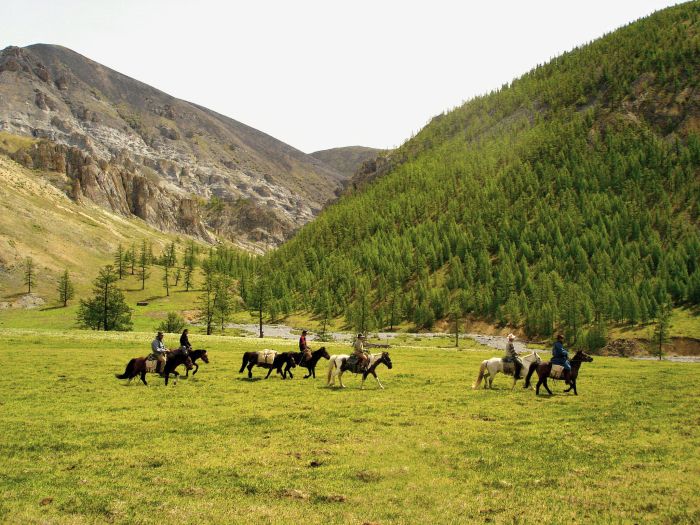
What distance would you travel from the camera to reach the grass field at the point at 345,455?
1334cm

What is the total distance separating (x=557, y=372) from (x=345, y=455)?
1914cm

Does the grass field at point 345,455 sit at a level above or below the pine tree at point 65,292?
below

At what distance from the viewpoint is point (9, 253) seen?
18638 centimetres

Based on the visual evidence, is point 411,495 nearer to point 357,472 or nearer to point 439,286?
point 357,472

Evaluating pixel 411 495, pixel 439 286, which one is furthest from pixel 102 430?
pixel 439 286

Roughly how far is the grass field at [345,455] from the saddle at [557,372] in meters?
1.61

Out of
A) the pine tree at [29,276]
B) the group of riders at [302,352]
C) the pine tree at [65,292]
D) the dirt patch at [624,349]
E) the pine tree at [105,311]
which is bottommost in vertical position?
the dirt patch at [624,349]

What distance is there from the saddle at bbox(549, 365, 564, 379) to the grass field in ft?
5.29

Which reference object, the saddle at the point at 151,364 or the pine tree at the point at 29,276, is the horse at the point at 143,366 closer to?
the saddle at the point at 151,364

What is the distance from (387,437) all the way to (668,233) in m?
200

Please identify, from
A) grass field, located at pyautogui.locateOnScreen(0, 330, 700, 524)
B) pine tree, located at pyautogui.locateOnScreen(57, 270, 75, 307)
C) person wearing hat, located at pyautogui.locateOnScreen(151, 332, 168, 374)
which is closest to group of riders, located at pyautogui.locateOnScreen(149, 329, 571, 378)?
person wearing hat, located at pyautogui.locateOnScreen(151, 332, 168, 374)

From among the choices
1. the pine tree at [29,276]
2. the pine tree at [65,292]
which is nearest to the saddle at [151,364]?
the pine tree at [65,292]

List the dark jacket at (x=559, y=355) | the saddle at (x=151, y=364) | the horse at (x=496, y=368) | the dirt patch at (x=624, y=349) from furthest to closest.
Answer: the dirt patch at (x=624, y=349) < the saddle at (x=151, y=364) < the horse at (x=496, y=368) < the dark jacket at (x=559, y=355)

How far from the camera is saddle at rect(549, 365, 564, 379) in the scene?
31203mm
